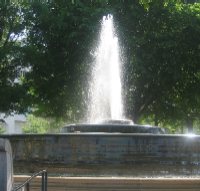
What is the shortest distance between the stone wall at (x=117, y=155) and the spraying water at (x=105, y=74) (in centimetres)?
1707

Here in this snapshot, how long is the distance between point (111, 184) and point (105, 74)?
66.9 feet

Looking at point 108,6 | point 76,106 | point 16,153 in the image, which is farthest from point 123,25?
point 16,153

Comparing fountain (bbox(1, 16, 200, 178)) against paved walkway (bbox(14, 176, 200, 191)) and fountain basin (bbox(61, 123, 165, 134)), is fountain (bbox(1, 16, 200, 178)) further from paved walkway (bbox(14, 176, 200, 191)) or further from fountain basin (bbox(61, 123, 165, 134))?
fountain basin (bbox(61, 123, 165, 134))

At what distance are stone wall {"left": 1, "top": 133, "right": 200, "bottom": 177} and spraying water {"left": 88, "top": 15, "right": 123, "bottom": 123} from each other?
672 inches

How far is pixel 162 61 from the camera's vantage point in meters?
30.3

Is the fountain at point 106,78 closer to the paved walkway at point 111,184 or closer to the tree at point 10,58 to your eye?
the tree at point 10,58

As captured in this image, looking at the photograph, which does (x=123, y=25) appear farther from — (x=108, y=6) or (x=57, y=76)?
(x=57, y=76)

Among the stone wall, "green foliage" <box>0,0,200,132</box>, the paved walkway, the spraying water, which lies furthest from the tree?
the paved walkway

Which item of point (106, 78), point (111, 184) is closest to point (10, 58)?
point (106, 78)

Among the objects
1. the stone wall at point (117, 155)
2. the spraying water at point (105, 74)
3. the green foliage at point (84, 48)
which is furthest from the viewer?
the green foliage at point (84, 48)

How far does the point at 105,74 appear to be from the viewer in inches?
1112

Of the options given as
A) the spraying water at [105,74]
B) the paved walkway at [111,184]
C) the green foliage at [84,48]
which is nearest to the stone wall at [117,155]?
the paved walkway at [111,184]

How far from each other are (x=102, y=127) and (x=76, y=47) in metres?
18.3

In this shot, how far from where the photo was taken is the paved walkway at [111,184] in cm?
794
